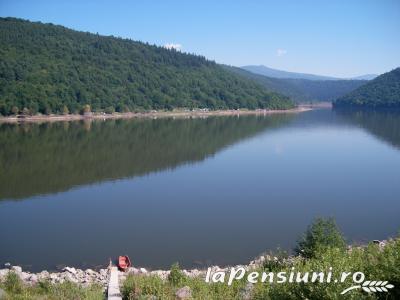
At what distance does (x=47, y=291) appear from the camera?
9492mm

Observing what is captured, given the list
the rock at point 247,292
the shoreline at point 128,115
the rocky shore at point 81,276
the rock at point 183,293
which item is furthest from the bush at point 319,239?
the shoreline at point 128,115

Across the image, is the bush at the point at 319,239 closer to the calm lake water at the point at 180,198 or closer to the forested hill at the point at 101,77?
the calm lake water at the point at 180,198

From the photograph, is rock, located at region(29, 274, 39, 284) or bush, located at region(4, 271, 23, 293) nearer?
bush, located at region(4, 271, 23, 293)

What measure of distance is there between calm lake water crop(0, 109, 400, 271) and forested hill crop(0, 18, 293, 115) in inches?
1370

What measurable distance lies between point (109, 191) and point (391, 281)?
2020 cm

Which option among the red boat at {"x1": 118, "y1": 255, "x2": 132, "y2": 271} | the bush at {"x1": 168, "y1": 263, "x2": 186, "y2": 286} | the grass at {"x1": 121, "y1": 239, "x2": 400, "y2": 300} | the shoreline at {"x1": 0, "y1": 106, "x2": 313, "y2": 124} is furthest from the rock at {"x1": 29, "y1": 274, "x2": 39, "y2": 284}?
the shoreline at {"x1": 0, "y1": 106, "x2": 313, "y2": 124}

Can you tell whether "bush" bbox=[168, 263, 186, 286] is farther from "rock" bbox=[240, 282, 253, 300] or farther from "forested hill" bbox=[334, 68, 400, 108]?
"forested hill" bbox=[334, 68, 400, 108]

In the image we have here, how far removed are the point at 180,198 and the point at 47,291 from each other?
1375 cm

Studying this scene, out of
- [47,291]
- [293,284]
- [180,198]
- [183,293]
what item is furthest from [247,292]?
[180,198]

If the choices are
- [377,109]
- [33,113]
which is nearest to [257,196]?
[33,113]

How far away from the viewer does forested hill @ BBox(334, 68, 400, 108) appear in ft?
412

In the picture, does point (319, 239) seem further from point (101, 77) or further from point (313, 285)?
point (101, 77)

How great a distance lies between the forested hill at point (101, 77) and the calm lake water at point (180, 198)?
34803 mm

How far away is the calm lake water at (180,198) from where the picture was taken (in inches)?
621
